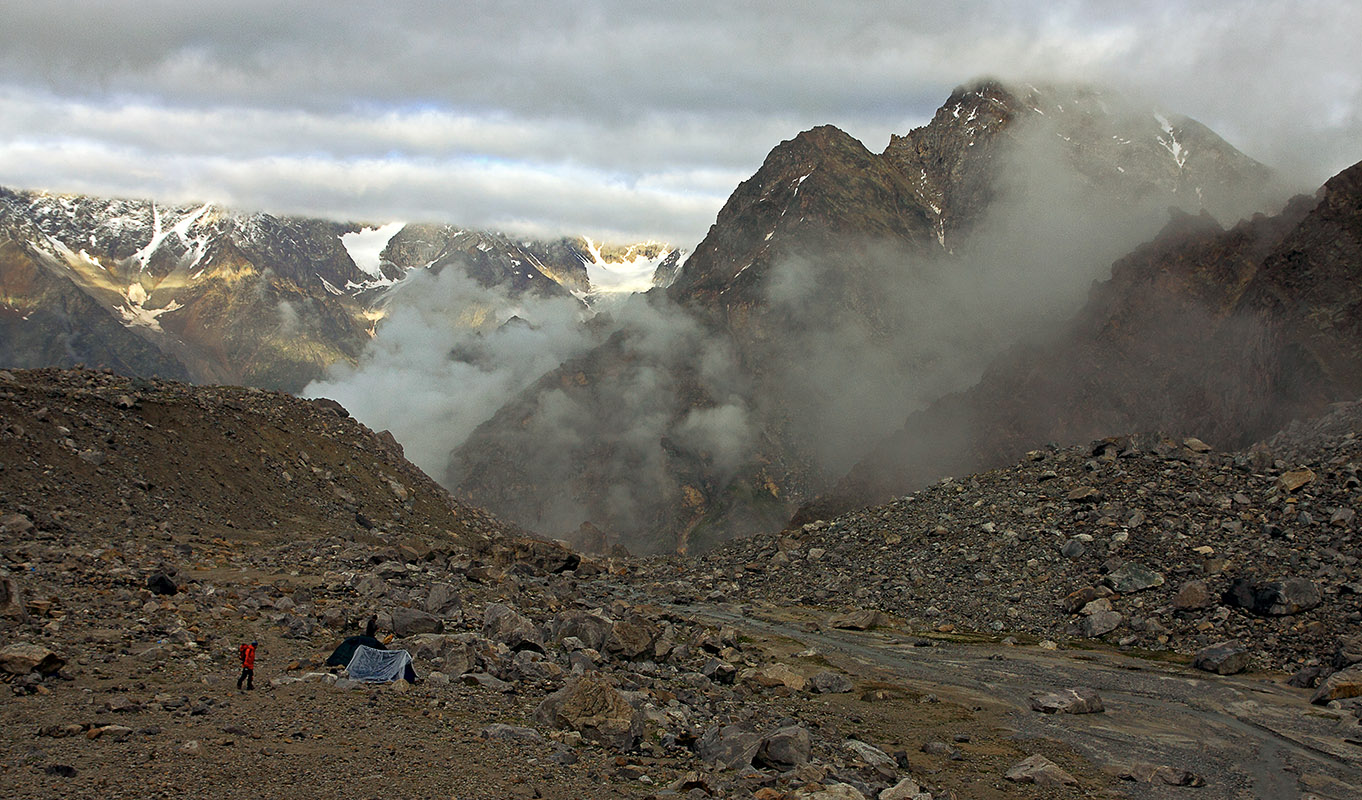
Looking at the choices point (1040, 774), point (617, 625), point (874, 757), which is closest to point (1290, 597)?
point (1040, 774)

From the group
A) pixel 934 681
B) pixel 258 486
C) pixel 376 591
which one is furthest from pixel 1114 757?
pixel 258 486

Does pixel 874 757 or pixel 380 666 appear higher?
pixel 380 666

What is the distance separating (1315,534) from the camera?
50.2 metres

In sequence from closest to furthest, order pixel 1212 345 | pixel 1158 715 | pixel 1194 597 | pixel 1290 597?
pixel 1158 715 < pixel 1290 597 < pixel 1194 597 < pixel 1212 345

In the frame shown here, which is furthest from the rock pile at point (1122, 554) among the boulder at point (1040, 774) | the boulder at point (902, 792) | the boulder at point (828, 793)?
the boulder at point (828, 793)

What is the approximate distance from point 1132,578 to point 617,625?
33.4 m

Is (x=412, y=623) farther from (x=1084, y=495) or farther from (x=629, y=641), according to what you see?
(x=1084, y=495)

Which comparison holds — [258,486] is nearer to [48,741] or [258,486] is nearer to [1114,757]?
[48,741]

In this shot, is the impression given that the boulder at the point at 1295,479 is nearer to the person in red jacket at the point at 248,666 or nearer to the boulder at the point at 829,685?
the boulder at the point at 829,685

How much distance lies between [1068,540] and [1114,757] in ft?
104

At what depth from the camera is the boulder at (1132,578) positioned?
51.2 meters

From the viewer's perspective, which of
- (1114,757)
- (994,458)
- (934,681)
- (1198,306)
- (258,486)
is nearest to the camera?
(1114,757)

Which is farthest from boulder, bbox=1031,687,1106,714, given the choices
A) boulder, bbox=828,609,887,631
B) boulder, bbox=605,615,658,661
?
boulder, bbox=828,609,887,631

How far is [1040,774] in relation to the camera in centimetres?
2528
